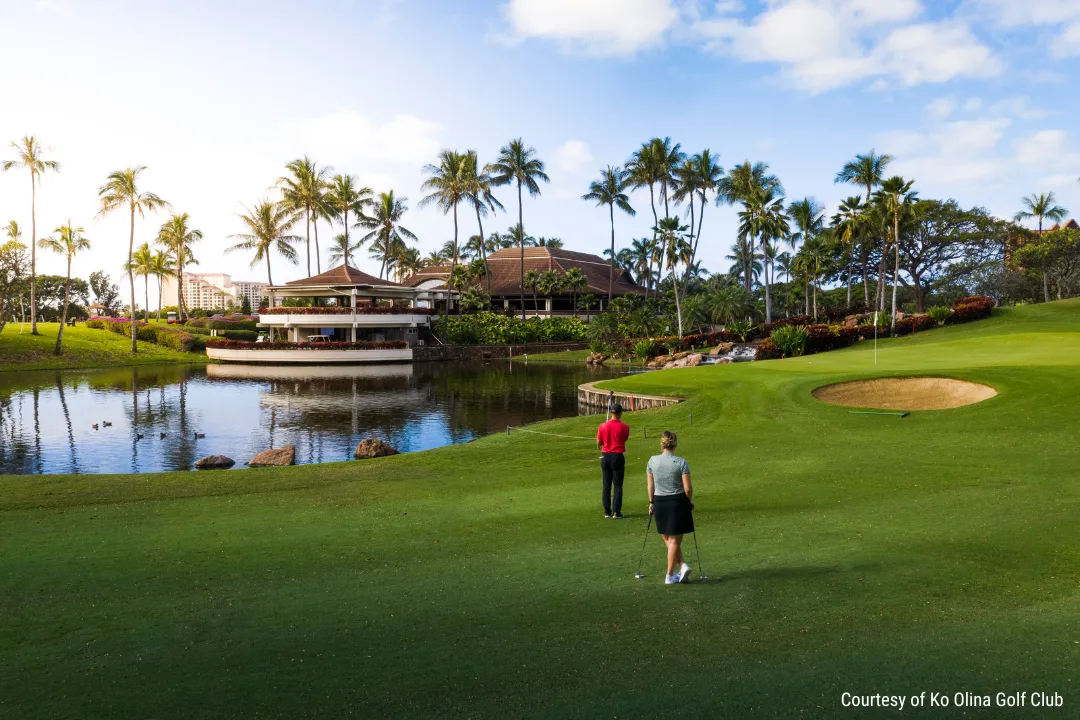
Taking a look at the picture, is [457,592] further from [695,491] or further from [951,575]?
[695,491]

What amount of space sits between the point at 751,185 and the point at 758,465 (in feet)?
236

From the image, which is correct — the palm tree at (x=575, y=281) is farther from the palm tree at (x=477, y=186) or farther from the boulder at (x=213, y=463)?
the boulder at (x=213, y=463)

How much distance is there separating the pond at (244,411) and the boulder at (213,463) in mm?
850

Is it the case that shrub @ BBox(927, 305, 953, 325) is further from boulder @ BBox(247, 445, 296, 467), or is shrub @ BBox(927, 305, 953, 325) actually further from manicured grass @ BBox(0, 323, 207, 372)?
manicured grass @ BBox(0, 323, 207, 372)

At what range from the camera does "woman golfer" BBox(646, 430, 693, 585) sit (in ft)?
27.4

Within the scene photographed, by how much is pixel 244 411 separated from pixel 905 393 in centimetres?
2965

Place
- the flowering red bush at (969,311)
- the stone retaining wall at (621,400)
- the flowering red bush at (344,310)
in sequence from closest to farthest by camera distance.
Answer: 1. the stone retaining wall at (621,400)
2. the flowering red bush at (969,311)
3. the flowering red bush at (344,310)

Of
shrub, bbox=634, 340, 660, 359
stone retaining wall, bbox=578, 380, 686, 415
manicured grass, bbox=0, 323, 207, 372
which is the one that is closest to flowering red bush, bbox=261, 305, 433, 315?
manicured grass, bbox=0, 323, 207, 372

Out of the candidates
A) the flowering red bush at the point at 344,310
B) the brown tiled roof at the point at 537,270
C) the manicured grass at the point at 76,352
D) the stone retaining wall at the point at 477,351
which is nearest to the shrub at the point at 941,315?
the stone retaining wall at the point at 477,351

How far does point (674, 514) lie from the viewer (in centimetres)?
834

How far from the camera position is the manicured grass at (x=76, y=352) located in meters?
61.8

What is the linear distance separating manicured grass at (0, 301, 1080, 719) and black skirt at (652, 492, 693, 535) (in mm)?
689

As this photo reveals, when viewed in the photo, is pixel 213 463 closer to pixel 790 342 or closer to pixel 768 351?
pixel 768 351

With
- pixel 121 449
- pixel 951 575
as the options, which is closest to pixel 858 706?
pixel 951 575
